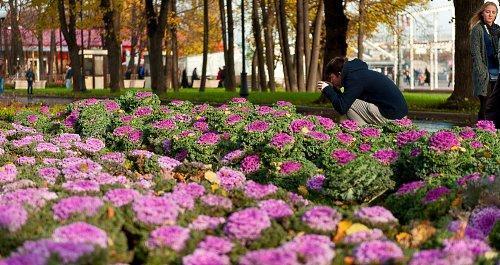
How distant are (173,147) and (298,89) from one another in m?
32.7

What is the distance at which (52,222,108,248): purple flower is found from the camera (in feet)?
13.1

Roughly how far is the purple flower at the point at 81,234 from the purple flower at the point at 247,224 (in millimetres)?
513

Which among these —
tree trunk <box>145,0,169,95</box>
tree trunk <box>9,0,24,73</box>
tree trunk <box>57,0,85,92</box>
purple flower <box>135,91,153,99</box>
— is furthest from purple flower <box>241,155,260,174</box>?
tree trunk <box>9,0,24,73</box>

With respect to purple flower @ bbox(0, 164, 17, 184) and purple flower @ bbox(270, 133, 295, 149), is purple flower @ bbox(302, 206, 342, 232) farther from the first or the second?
purple flower @ bbox(270, 133, 295, 149)

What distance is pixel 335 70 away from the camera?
10055 mm

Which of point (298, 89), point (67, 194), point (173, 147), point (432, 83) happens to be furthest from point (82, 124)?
point (432, 83)

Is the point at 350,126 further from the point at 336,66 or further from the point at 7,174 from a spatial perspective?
the point at 7,174

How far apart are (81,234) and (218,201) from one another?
1024 millimetres

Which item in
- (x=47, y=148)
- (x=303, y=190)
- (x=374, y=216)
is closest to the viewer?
(x=374, y=216)

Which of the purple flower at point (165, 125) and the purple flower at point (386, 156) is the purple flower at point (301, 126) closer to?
the purple flower at point (386, 156)

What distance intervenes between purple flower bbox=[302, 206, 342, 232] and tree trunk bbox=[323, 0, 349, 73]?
2208cm

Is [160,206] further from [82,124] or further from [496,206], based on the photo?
[82,124]

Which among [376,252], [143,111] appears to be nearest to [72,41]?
[143,111]

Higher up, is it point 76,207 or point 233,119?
point 233,119
